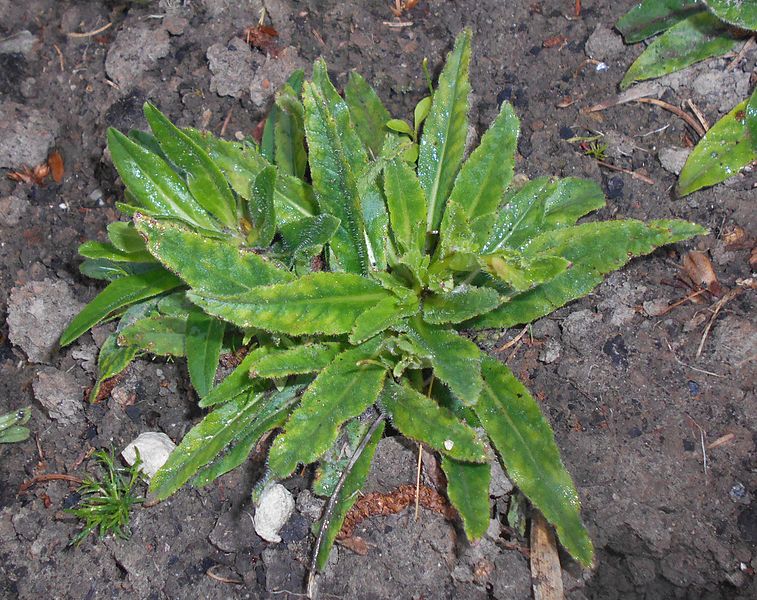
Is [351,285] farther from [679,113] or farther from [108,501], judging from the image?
[679,113]

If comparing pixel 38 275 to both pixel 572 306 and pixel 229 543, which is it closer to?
pixel 229 543

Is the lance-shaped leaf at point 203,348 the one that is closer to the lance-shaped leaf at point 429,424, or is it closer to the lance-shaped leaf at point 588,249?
the lance-shaped leaf at point 429,424

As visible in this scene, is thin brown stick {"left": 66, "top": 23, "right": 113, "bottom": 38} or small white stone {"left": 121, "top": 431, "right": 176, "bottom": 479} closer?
small white stone {"left": 121, "top": 431, "right": 176, "bottom": 479}

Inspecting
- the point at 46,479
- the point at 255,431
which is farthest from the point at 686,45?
the point at 46,479

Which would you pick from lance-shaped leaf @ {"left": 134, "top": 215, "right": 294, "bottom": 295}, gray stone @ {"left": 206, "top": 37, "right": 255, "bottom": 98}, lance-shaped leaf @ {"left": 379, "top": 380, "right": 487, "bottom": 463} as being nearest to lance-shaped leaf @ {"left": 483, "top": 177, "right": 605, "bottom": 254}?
lance-shaped leaf @ {"left": 379, "top": 380, "right": 487, "bottom": 463}

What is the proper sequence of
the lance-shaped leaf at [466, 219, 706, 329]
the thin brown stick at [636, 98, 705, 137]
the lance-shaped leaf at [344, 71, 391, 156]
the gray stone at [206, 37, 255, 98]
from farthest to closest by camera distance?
the gray stone at [206, 37, 255, 98] < the lance-shaped leaf at [344, 71, 391, 156] < the thin brown stick at [636, 98, 705, 137] < the lance-shaped leaf at [466, 219, 706, 329]

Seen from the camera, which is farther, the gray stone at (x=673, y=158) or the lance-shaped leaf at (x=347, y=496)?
the gray stone at (x=673, y=158)

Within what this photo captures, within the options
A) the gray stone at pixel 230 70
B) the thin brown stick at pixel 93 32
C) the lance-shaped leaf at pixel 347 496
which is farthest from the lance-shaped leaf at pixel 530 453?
the thin brown stick at pixel 93 32

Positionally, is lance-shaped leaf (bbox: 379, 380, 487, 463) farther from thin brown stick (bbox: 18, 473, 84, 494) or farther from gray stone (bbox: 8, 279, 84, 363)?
gray stone (bbox: 8, 279, 84, 363)
